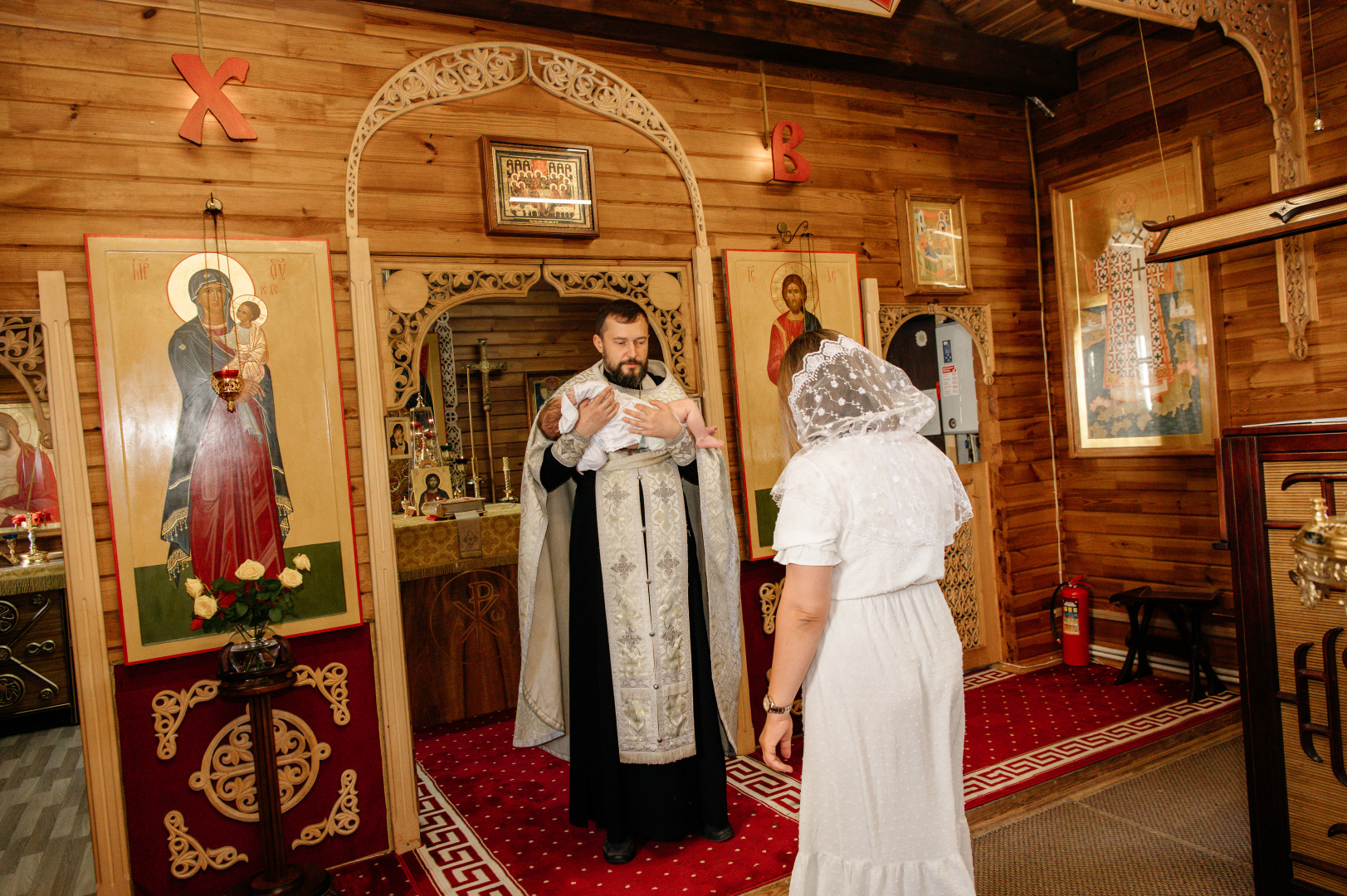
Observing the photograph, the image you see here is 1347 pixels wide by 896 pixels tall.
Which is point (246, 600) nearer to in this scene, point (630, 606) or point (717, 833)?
point (630, 606)

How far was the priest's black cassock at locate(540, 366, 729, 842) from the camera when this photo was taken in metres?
3.02

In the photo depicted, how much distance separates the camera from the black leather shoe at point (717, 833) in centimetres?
308

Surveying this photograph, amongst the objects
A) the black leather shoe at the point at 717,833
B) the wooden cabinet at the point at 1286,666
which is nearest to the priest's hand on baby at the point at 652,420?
the black leather shoe at the point at 717,833

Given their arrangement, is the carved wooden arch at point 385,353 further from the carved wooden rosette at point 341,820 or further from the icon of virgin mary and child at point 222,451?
the icon of virgin mary and child at point 222,451

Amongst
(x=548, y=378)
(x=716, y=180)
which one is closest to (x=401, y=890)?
(x=716, y=180)

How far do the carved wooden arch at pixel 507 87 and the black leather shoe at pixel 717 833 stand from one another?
250 centimetres

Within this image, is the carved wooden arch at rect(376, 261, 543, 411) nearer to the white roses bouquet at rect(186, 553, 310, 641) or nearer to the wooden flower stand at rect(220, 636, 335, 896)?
the white roses bouquet at rect(186, 553, 310, 641)

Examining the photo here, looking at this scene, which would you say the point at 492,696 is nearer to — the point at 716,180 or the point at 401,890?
the point at 401,890

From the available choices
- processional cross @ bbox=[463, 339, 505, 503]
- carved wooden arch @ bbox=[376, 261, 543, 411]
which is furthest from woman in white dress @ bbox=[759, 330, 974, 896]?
processional cross @ bbox=[463, 339, 505, 503]

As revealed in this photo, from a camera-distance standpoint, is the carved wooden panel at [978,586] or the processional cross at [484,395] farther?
the processional cross at [484,395]

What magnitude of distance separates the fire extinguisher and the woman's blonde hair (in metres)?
3.73

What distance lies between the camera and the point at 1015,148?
5199 millimetres

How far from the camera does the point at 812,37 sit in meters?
4.16

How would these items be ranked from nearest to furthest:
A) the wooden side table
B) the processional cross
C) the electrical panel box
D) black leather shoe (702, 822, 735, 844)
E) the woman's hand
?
the woman's hand, black leather shoe (702, 822, 735, 844), the wooden side table, the electrical panel box, the processional cross
